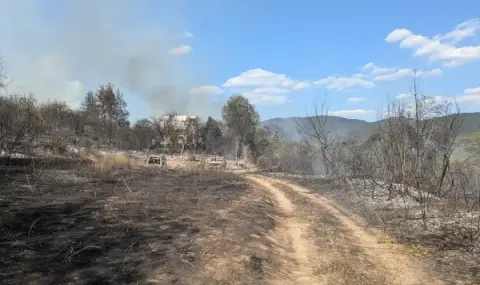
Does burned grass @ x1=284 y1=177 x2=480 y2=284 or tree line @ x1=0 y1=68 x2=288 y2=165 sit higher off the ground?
tree line @ x1=0 y1=68 x2=288 y2=165

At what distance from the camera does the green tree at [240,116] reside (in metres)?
70.9

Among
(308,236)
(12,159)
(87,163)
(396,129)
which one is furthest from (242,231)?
(87,163)

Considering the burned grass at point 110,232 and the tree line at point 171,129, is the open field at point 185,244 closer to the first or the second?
the burned grass at point 110,232

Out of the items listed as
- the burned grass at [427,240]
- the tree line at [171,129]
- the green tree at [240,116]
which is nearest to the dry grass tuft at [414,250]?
the burned grass at [427,240]

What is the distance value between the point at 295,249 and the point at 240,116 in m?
59.8

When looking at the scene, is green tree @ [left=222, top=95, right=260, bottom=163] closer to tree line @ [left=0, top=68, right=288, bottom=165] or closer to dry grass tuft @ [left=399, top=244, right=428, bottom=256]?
tree line @ [left=0, top=68, right=288, bottom=165]

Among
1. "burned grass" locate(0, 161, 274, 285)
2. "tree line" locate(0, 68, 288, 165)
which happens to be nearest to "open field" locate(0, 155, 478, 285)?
"burned grass" locate(0, 161, 274, 285)

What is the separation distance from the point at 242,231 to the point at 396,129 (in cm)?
1223

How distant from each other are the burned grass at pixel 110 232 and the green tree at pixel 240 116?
52.4m

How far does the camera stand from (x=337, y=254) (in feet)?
35.7

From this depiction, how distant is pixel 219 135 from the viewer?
78.1m

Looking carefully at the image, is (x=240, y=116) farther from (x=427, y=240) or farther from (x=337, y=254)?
(x=337, y=254)

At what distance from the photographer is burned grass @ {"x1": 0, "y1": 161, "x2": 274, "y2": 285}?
7801mm

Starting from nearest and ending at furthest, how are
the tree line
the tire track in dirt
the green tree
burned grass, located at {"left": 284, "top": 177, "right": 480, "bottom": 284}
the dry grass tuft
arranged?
the tire track in dirt < burned grass, located at {"left": 284, "top": 177, "right": 480, "bottom": 284} < the dry grass tuft < the tree line < the green tree
